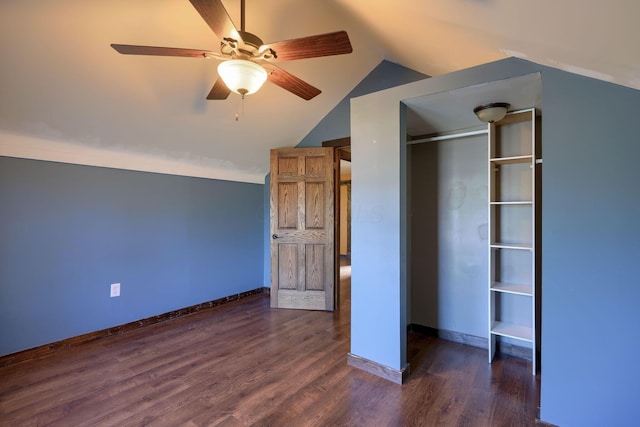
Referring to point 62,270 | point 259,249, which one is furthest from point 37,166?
point 259,249

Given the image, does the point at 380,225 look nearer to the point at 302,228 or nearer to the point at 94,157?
the point at 302,228

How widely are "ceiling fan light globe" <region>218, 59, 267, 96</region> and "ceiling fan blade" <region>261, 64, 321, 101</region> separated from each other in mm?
165

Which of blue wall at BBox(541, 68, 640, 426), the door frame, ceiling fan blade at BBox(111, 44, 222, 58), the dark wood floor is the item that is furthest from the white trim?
blue wall at BBox(541, 68, 640, 426)

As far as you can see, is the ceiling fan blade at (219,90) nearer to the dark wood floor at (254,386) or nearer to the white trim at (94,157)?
the white trim at (94,157)

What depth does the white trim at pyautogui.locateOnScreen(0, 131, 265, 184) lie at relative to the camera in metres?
2.35

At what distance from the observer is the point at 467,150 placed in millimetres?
2717

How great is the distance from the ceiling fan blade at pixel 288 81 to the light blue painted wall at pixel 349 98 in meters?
1.58

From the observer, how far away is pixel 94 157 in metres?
2.78

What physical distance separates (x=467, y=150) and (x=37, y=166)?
3748 millimetres

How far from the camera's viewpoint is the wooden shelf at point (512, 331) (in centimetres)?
221

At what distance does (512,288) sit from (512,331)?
33cm

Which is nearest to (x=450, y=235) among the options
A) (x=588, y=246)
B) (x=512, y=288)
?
(x=512, y=288)

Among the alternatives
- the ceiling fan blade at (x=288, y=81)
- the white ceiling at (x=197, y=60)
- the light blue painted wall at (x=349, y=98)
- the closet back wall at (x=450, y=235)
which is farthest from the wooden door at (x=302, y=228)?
the ceiling fan blade at (x=288, y=81)

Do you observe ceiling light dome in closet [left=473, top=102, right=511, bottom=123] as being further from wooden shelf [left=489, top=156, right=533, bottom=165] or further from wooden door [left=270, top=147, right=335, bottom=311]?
wooden door [left=270, top=147, right=335, bottom=311]
